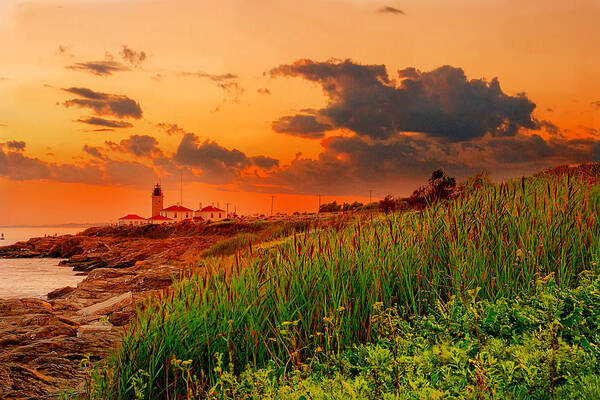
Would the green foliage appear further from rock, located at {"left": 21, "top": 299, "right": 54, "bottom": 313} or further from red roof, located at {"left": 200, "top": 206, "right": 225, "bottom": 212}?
red roof, located at {"left": 200, "top": 206, "right": 225, "bottom": 212}

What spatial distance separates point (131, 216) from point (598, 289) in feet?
483

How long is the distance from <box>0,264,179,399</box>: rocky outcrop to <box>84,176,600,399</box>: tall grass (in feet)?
2.78

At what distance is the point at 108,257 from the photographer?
2162 inches

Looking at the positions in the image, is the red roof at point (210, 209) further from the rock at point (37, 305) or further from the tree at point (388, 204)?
the tree at point (388, 204)

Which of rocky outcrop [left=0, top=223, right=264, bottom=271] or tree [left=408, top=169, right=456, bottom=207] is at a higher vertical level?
tree [left=408, top=169, right=456, bottom=207]

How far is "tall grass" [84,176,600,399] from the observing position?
5.80 meters

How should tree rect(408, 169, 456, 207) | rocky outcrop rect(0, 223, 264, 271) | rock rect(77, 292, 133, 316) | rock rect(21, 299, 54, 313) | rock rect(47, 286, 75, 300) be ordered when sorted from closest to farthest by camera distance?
tree rect(408, 169, 456, 207), rock rect(77, 292, 133, 316), rock rect(21, 299, 54, 313), rock rect(47, 286, 75, 300), rocky outcrop rect(0, 223, 264, 271)

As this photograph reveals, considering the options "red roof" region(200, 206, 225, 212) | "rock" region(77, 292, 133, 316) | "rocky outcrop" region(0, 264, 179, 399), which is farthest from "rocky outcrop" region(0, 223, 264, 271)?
"red roof" region(200, 206, 225, 212)

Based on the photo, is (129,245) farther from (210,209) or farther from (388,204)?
(210,209)

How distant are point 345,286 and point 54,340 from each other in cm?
575

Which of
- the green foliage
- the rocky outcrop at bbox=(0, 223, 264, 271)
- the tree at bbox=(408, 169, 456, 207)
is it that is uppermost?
the tree at bbox=(408, 169, 456, 207)

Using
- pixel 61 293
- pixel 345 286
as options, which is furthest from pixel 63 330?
pixel 61 293

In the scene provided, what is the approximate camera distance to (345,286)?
6223mm

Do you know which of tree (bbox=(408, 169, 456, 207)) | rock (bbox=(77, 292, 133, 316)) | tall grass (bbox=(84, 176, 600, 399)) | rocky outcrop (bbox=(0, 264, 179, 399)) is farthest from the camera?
rock (bbox=(77, 292, 133, 316))
